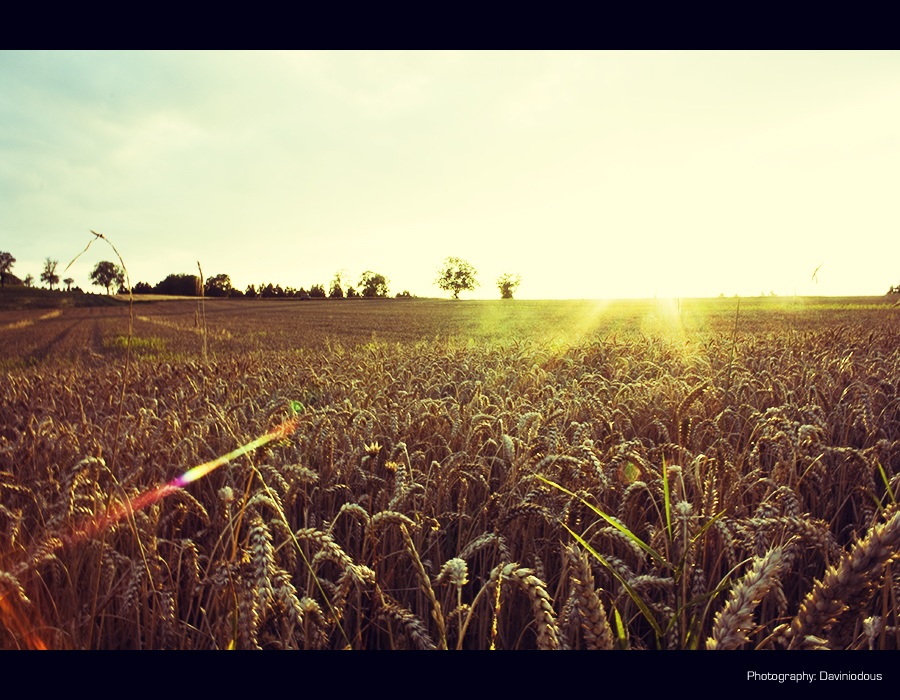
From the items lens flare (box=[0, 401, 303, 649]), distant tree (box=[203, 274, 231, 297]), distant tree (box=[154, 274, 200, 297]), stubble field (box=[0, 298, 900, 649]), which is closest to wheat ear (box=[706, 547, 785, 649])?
stubble field (box=[0, 298, 900, 649])

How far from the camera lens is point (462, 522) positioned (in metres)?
2.36

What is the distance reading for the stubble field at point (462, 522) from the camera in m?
1.21

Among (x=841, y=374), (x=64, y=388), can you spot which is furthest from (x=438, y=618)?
(x=64, y=388)

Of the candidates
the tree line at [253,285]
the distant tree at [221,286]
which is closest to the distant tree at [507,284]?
the tree line at [253,285]

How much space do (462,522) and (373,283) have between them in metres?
119

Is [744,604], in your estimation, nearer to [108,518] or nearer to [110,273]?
[108,518]

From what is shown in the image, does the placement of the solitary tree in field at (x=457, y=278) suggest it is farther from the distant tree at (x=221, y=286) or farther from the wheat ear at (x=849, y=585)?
the wheat ear at (x=849, y=585)

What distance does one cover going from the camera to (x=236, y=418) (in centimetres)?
379

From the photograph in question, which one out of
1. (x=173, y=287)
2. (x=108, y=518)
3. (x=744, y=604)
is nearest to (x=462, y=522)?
(x=108, y=518)

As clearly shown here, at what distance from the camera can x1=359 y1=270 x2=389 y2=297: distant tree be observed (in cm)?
11525

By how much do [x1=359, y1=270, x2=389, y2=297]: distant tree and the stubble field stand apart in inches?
4403

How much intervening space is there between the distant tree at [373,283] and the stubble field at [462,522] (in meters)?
112
